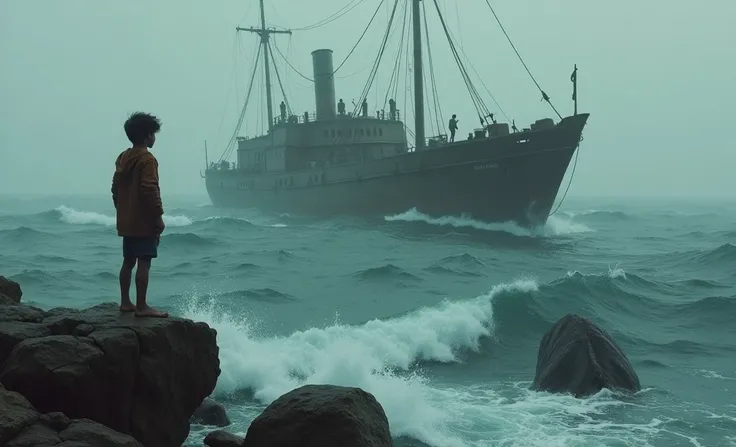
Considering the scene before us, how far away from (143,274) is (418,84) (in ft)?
101

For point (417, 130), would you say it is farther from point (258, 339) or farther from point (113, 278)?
point (258, 339)

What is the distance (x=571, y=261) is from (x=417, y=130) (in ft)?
41.0

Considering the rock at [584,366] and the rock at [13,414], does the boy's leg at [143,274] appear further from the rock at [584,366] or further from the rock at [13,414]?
the rock at [584,366]

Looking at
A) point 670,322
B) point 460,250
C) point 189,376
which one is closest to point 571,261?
point 460,250

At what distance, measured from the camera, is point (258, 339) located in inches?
520

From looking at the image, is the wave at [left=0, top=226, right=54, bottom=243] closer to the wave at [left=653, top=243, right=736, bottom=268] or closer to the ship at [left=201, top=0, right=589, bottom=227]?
the ship at [left=201, top=0, right=589, bottom=227]

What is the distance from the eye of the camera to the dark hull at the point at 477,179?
3170 centimetres

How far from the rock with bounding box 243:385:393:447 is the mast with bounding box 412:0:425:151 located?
30.0 m

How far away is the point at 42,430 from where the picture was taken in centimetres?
425

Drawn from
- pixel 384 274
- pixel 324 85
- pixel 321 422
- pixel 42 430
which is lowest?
pixel 384 274

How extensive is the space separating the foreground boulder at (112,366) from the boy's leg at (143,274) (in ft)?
0.35

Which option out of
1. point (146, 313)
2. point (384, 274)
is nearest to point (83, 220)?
point (384, 274)

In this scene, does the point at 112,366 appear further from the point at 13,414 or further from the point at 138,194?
the point at 138,194

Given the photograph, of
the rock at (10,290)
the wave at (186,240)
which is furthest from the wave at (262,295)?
the wave at (186,240)
